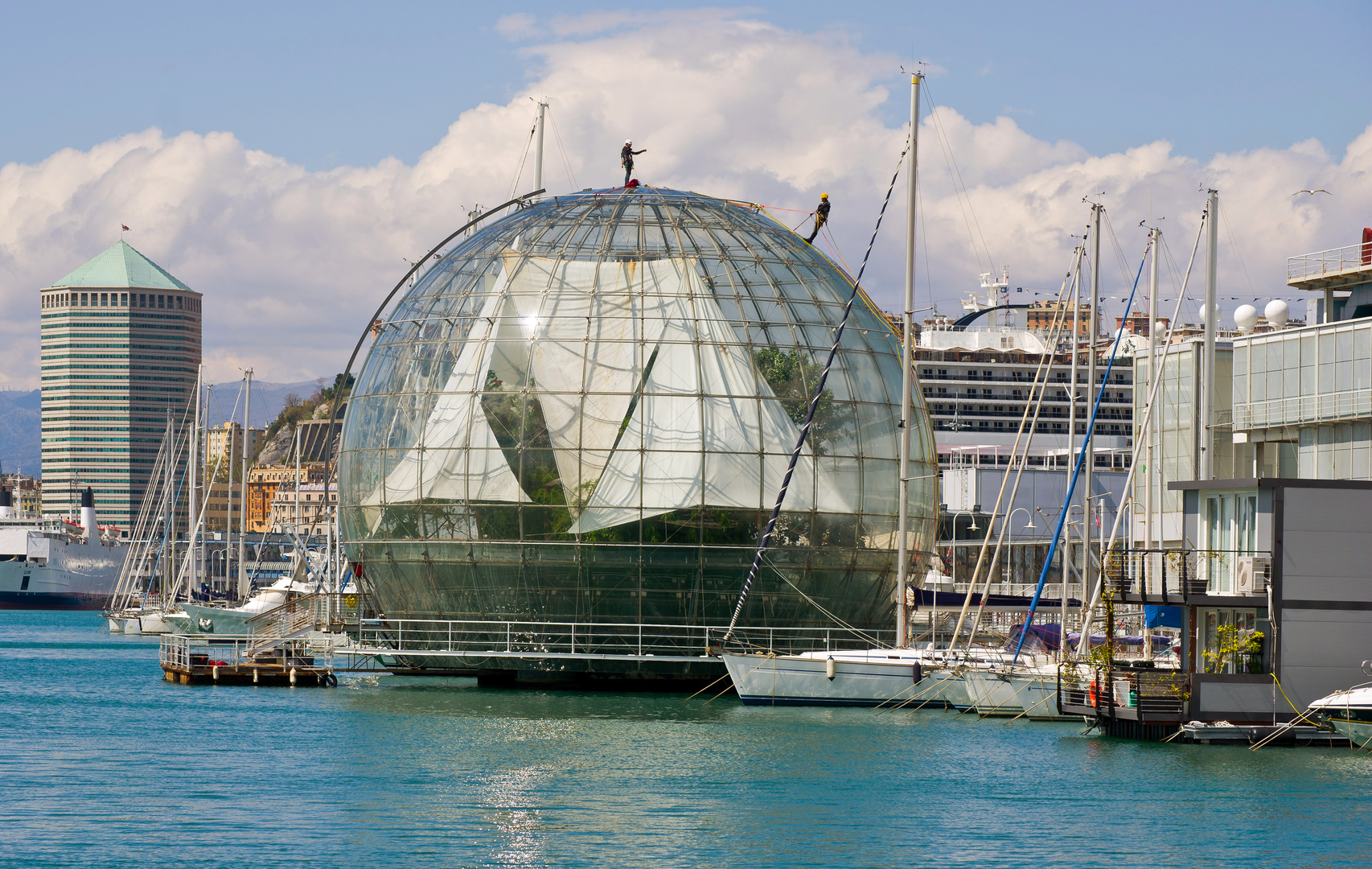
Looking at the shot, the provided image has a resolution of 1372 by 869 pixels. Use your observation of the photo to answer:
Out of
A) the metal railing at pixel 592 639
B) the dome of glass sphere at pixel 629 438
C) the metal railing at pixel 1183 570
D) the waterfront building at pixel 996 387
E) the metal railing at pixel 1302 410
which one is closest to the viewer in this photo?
the metal railing at pixel 1183 570

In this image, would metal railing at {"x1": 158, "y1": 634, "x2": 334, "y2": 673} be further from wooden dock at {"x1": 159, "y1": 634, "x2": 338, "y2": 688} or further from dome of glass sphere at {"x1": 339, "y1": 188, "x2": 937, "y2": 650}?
dome of glass sphere at {"x1": 339, "y1": 188, "x2": 937, "y2": 650}

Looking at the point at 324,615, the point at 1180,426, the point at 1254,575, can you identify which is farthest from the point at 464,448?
the point at 1180,426

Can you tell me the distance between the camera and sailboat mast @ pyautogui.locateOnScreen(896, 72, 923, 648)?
5044cm

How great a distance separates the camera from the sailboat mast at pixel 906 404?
165 ft

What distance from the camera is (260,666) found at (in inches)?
2215

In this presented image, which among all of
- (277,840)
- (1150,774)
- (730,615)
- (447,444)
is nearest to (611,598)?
(730,615)

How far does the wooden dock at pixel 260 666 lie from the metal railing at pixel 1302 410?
30350 mm

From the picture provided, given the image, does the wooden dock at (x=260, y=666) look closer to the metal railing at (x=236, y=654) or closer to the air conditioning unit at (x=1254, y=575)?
the metal railing at (x=236, y=654)

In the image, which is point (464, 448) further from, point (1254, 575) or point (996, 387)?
point (996, 387)

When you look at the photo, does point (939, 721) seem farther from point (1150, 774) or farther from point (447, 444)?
point (447, 444)

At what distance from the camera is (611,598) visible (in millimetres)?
51719

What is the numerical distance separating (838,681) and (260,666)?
20.2 m

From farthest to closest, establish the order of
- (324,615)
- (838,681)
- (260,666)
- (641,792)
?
1. (324,615)
2. (260,666)
3. (838,681)
4. (641,792)

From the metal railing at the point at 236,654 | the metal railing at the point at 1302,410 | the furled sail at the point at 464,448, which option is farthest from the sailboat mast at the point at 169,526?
the metal railing at the point at 1302,410
